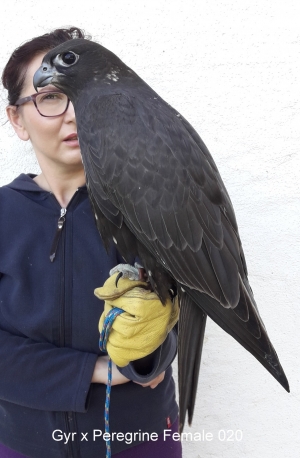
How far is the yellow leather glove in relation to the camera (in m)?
1.41

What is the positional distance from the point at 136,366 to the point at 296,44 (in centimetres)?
147

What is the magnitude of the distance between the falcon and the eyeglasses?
7.2 inches

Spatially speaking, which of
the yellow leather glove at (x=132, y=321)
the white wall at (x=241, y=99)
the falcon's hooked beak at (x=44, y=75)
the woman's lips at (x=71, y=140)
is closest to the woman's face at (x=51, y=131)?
the woman's lips at (x=71, y=140)

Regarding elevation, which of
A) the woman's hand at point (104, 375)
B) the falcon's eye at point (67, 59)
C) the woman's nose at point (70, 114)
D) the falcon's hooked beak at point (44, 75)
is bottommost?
the woman's hand at point (104, 375)

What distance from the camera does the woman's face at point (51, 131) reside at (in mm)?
1552

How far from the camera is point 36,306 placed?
151cm

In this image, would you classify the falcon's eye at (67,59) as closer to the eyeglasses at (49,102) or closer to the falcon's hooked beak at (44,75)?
the falcon's hooked beak at (44,75)

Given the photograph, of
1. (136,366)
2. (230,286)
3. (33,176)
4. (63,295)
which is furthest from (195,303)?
(33,176)

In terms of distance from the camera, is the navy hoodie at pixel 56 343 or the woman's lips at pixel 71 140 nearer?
the navy hoodie at pixel 56 343

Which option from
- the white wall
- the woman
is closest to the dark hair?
the woman

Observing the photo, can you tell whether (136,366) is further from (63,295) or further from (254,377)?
(254,377)

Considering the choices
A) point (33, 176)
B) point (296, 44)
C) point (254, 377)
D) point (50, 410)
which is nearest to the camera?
point (50, 410)

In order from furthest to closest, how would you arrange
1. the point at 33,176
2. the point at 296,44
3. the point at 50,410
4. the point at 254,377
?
the point at 254,377 < the point at 296,44 < the point at 33,176 < the point at 50,410

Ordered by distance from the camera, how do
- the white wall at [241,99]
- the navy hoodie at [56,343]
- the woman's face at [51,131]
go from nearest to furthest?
the navy hoodie at [56,343] → the woman's face at [51,131] → the white wall at [241,99]
